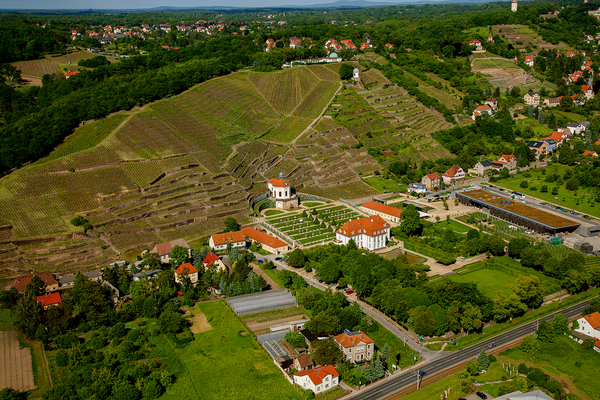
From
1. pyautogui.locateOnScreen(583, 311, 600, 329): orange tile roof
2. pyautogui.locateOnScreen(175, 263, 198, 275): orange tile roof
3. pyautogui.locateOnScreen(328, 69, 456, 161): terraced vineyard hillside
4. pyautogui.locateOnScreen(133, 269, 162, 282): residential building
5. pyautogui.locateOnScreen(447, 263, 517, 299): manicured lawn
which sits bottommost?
pyautogui.locateOnScreen(447, 263, 517, 299): manicured lawn

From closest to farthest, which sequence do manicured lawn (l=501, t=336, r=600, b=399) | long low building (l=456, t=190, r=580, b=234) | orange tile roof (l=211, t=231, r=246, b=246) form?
manicured lawn (l=501, t=336, r=600, b=399) < orange tile roof (l=211, t=231, r=246, b=246) < long low building (l=456, t=190, r=580, b=234)

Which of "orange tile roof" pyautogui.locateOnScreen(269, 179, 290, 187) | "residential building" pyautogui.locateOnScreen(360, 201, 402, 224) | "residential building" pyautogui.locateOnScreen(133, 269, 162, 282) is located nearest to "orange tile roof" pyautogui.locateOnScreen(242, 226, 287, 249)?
"orange tile roof" pyautogui.locateOnScreen(269, 179, 290, 187)

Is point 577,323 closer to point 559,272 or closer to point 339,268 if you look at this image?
point 559,272

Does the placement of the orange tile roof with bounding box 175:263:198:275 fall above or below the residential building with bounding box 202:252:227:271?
above

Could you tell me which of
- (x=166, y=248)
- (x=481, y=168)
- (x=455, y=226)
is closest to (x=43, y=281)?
(x=166, y=248)

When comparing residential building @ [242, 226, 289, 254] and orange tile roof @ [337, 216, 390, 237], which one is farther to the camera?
orange tile roof @ [337, 216, 390, 237]

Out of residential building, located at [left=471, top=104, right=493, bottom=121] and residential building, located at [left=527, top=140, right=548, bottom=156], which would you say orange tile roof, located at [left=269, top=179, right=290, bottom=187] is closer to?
residential building, located at [left=527, top=140, right=548, bottom=156]

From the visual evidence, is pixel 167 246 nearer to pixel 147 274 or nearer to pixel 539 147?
pixel 147 274

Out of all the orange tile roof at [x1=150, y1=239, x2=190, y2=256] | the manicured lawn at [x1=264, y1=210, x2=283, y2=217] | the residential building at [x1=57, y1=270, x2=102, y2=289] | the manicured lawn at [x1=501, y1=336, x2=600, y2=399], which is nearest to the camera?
the manicured lawn at [x1=501, y1=336, x2=600, y2=399]

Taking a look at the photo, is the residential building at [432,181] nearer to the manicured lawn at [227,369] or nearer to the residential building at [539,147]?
the residential building at [539,147]
